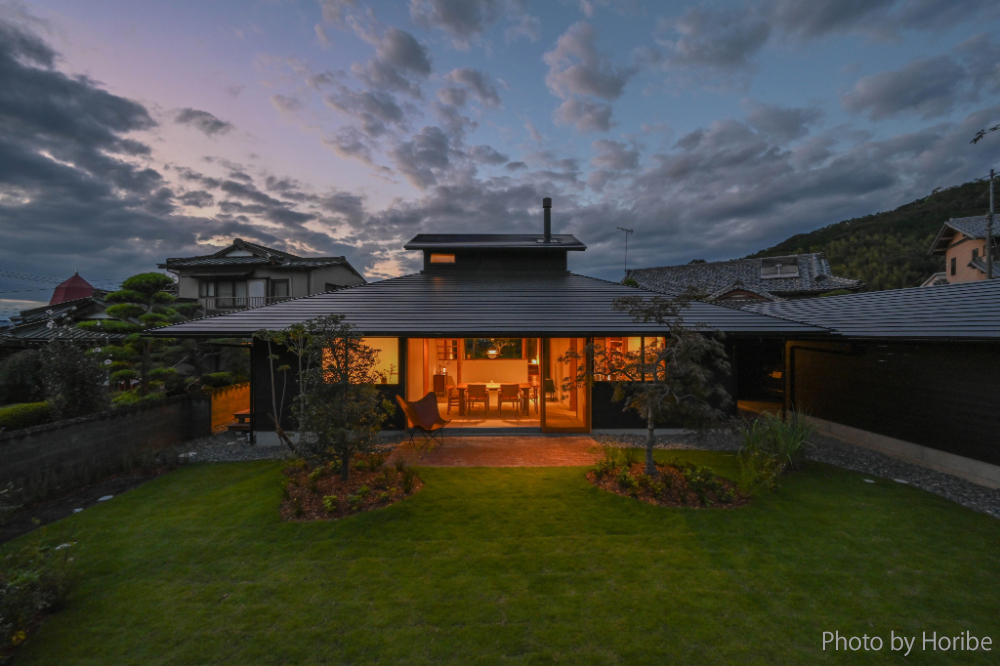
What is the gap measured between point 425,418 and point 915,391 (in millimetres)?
9178

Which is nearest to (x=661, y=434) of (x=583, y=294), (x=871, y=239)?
(x=583, y=294)

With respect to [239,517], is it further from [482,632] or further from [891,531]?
[891,531]

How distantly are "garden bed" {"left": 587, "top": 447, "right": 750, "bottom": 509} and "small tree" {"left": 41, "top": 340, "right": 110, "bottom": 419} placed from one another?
8583 millimetres

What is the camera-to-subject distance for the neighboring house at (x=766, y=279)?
26078 millimetres

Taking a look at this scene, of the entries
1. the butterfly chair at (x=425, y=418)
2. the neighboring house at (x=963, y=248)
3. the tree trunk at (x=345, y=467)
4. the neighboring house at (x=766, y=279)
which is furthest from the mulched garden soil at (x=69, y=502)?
the neighboring house at (x=963, y=248)

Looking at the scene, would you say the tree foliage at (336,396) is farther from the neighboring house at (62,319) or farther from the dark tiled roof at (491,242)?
the dark tiled roof at (491,242)

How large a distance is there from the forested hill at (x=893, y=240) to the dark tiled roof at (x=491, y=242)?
106 ft

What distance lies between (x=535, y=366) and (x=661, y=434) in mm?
4378

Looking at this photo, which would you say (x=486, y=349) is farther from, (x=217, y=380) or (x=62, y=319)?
(x=62, y=319)

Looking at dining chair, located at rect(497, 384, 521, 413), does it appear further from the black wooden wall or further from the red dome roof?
the red dome roof

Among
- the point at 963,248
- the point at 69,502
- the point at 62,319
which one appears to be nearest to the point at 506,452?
the point at 69,502

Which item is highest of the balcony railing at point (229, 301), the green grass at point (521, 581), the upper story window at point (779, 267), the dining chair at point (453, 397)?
the upper story window at point (779, 267)

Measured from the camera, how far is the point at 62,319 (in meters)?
14.2

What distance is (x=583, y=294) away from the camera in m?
9.88
